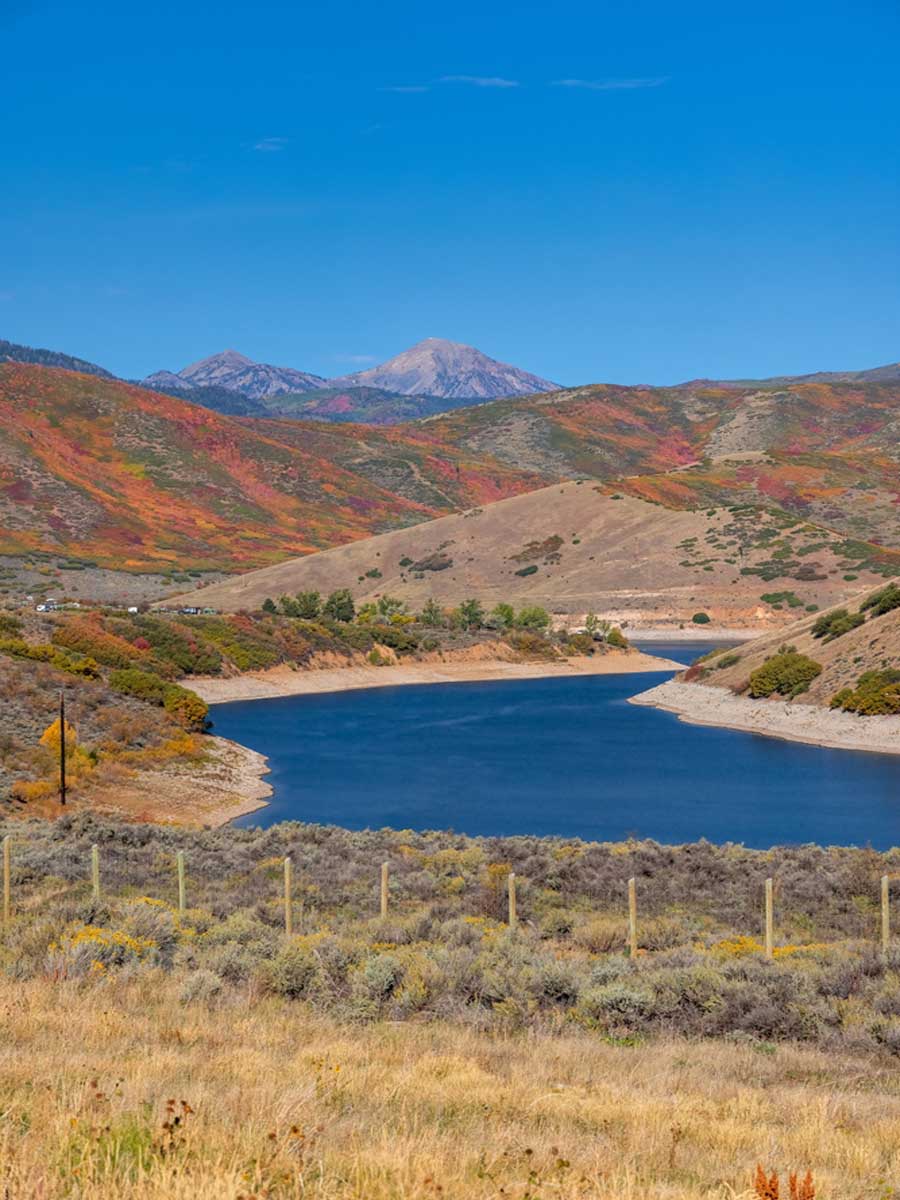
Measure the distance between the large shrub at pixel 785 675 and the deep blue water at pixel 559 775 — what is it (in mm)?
3797

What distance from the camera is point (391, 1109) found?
9.41m

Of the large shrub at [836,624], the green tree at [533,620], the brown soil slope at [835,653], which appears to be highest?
the green tree at [533,620]

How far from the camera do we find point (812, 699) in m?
69.5

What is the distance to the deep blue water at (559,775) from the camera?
47281mm

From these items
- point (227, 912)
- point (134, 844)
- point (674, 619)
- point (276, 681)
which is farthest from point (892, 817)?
point (674, 619)

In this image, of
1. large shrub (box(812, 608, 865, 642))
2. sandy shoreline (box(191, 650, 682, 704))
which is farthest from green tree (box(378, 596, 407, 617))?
large shrub (box(812, 608, 865, 642))

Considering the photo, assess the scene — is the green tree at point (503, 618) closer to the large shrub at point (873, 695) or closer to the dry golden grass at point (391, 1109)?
the large shrub at point (873, 695)

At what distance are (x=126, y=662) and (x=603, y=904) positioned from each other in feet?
179

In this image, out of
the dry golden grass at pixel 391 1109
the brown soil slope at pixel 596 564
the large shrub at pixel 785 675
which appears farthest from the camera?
the brown soil slope at pixel 596 564

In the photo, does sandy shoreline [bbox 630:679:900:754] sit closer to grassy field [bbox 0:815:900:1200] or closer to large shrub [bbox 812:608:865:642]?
large shrub [bbox 812:608:865:642]

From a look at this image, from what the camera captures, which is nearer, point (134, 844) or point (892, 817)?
point (134, 844)

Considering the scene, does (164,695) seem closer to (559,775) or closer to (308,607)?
(559,775)

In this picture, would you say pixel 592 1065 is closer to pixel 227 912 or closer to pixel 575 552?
pixel 227 912

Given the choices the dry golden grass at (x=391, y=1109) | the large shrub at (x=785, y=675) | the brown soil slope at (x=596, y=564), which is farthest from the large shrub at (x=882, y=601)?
the dry golden grass at (x=391, y=1109)
